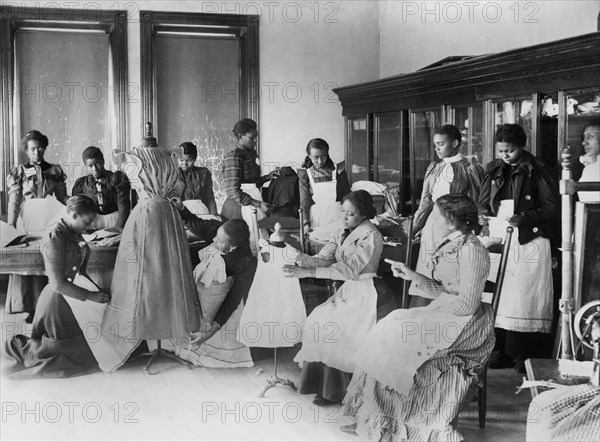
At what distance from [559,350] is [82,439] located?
6.87ft

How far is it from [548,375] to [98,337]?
1.94 metres

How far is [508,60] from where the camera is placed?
392 centimetres

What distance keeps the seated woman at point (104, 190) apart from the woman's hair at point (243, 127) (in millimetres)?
526

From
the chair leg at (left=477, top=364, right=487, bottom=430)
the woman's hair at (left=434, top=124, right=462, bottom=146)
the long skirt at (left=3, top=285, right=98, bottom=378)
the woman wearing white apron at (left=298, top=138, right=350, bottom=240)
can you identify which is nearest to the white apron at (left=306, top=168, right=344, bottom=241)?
the woman wearing white apron at (left=298, top=138, right=350, bottom=240)

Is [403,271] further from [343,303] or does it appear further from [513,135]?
[513,135]

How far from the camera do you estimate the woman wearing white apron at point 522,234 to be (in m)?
3.82

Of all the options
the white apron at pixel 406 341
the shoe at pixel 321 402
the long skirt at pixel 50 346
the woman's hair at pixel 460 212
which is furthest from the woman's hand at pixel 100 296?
the woman's hair at pixel 460 212

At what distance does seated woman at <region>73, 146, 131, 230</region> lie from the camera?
3.79m

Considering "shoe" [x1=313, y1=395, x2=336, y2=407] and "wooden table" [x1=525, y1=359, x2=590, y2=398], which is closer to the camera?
"wooden table" [x1=525, y1=359, x2=590, y2=398]

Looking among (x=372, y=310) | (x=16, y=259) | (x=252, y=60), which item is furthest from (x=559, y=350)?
(x=16, y=259)

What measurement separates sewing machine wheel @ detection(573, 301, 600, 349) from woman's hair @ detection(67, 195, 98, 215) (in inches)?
81.3

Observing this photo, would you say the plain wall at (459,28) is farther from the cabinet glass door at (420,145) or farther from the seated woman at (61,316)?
the seated woman at (61,316)

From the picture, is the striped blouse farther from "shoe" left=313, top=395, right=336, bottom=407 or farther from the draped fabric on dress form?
the draped fabric on dress form

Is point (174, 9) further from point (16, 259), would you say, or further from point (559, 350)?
point (559, 350)
